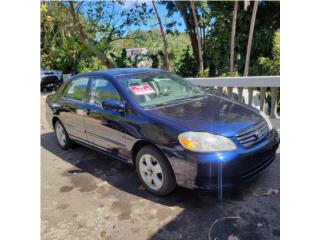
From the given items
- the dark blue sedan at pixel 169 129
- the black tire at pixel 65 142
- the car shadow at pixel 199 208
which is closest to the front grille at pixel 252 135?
the dark blue sedan at pixel 169 129

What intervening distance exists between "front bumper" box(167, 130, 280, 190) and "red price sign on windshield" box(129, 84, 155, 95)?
109 cm

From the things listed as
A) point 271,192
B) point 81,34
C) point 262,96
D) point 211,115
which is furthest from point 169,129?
point 81,34

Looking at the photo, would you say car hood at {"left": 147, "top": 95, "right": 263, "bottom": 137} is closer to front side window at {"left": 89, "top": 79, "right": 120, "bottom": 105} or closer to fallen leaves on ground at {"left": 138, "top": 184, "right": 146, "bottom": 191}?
front side window at {"left": 89, "top": 79, "right": 120, "bottom": 105}

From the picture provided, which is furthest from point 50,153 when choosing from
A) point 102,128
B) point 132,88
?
point 132,88

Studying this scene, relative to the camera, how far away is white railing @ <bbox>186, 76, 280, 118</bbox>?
5.45 metres

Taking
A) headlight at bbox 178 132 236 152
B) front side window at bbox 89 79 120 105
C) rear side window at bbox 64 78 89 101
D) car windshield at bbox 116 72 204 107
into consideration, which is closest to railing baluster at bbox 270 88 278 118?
car windshield at bbox 116 72 204 107

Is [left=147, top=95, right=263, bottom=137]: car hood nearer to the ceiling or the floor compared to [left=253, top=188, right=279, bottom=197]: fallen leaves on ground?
nearer to the ceiling

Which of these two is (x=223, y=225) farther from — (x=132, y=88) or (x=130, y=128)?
(x=132, y=88)

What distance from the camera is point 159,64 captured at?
16.8m

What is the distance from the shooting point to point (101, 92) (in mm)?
4113

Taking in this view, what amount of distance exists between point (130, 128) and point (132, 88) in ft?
1.92

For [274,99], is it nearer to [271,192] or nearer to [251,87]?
[251,87]
